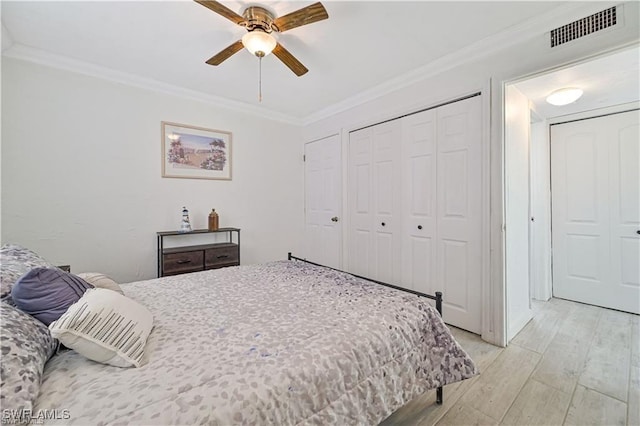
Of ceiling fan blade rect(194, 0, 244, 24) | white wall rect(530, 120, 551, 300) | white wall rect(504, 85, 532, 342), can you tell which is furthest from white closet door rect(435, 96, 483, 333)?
ceiling fan blade rect(194, 0, 244, 24)

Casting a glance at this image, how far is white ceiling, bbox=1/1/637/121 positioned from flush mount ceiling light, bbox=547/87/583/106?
0.79 m

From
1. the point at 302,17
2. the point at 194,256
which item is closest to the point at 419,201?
the point at 302,17

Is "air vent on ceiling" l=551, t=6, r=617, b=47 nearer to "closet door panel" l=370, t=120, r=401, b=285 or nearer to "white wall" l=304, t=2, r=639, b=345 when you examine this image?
"white wall" l=304, t=2, r=639, b=345

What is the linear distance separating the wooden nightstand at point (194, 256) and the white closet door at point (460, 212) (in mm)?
2363

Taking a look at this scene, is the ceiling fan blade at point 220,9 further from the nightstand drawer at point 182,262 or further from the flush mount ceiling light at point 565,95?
the flush mount ceiling light at point 565,95

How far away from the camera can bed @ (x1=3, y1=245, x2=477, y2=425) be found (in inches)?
31.1

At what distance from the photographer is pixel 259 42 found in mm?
1924

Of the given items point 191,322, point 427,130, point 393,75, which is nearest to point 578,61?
point 427,130

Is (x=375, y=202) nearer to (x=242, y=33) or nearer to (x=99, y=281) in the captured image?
(x=242, y=33)

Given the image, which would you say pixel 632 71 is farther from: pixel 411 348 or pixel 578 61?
pixel 411 348

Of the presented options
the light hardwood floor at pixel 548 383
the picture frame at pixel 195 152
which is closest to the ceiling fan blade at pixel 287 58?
the picture frame at pixel 195 152

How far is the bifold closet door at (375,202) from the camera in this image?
3.09m

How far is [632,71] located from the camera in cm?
221

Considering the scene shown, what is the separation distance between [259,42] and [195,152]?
1.89m
